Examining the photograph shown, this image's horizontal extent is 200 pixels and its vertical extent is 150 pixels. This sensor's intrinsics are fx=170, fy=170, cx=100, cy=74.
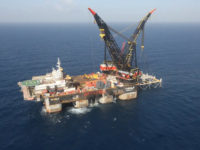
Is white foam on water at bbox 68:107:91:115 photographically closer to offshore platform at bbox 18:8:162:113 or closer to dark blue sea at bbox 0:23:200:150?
dark blue sea at bbox 0:23:200:150

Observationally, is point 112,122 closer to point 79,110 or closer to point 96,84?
point 79,110

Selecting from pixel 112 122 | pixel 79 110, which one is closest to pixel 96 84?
pixel 79 110

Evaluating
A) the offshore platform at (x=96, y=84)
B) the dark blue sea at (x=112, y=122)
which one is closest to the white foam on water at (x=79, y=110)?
the dark blue sea at (x=112, y=122)

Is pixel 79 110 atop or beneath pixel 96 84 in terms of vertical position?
beneath

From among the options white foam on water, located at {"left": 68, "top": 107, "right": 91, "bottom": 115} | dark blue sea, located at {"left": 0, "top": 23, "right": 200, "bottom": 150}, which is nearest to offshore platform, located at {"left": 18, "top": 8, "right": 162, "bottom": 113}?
white foam on water, located at {"left": 68, "top": 107, "right": 91, "bottom": 115}

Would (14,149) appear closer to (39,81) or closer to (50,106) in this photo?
(50,106)

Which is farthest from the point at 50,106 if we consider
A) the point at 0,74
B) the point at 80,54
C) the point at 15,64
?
the point at 80,54

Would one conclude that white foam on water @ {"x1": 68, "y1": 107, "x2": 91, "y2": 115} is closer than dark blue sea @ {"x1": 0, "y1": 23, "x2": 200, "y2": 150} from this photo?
No

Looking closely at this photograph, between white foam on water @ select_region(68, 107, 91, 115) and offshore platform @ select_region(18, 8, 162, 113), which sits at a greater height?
offshore platform @ select_region(18, 8, 162, 113)
